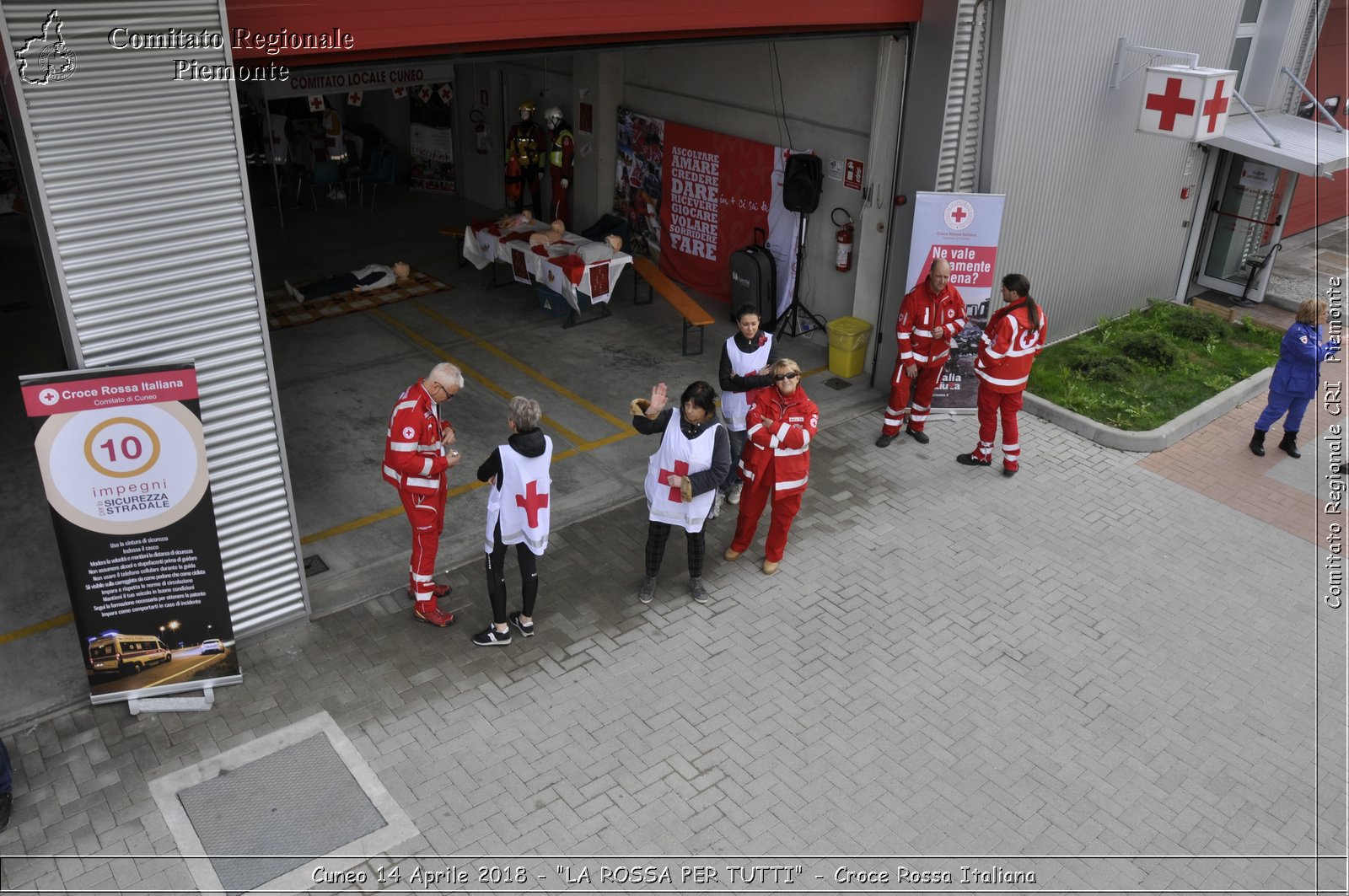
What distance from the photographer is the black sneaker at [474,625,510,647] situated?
7.25 m

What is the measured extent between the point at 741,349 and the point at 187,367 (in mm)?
3956

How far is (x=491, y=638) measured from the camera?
725cm

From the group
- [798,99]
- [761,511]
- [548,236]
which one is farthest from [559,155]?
[761,511]

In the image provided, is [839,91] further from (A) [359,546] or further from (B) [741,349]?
(A) [359,546]

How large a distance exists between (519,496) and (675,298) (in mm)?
5893

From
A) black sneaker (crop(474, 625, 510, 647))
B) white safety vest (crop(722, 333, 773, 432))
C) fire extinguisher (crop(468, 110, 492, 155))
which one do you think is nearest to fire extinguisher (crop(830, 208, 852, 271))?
white safety vest (crop(722, 333, 773, 432))

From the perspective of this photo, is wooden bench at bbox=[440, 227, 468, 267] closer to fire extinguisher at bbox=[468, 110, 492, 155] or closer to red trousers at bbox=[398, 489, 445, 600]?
fire extinguisher at bbox=[468, 110, 492, 155]

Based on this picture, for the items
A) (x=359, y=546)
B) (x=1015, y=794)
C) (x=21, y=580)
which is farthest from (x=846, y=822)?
(x=21, y=580)

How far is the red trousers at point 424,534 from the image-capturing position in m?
7.00

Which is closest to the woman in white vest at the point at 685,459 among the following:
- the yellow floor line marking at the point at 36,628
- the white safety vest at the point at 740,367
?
the white safety vest at the point at 740,367

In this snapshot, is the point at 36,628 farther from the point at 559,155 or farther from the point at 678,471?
the point at 559,155

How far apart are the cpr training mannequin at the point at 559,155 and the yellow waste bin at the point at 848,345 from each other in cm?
532

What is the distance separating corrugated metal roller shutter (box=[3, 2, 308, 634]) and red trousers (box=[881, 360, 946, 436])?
551cm

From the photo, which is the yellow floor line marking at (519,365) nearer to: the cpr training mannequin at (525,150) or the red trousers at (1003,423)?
the cpr training mannequin at (525,150)
